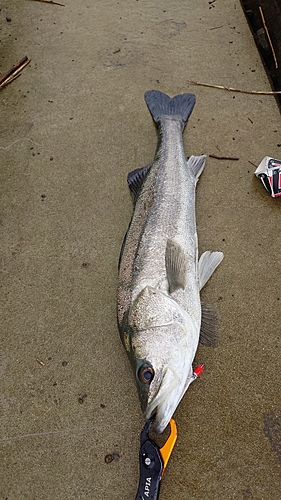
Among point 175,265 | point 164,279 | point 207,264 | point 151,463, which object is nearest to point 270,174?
point 207,264

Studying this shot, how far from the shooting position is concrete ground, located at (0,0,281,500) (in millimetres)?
2582

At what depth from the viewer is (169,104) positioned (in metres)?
3.72

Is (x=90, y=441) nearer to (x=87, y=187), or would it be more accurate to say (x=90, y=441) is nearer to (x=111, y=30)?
(x=87, y=187)

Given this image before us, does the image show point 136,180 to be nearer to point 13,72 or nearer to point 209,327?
point 209,327

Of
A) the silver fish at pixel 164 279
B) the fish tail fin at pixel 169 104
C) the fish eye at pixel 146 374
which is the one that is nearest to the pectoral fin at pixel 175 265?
the silver fish at pixel 164 279

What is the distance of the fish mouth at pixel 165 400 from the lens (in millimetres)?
2254

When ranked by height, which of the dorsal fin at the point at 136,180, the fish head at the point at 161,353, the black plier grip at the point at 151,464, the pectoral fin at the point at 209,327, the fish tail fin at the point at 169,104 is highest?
the fish tail fin at the point at 169,104

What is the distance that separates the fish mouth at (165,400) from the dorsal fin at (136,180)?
4.91 feet

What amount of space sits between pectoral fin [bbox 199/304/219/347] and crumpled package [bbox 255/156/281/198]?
116 centimetres

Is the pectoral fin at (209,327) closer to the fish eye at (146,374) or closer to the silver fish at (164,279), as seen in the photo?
the silver fish at (164,279)

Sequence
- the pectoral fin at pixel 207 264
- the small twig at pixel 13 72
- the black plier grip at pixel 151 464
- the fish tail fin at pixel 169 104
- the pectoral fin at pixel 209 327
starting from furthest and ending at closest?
the small twig at pixel 13 72, the fish tail fin at pixel 169 104, the pectoral fin at pixel 207 264, the pectoral fin at pixel 209 327, the black plier grip at pixel 151 464

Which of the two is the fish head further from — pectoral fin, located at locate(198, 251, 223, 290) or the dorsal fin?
the dorsal fin

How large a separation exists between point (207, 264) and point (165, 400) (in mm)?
1123

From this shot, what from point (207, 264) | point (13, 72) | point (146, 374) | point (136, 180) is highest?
point (13, 72)
